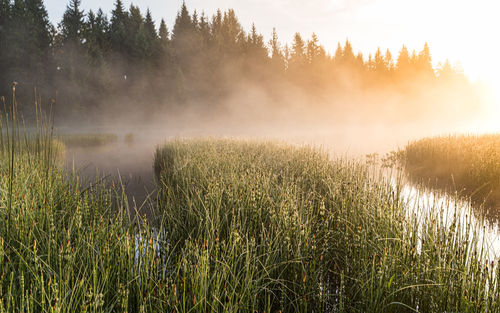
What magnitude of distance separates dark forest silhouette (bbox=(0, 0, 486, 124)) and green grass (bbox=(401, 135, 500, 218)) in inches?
1604

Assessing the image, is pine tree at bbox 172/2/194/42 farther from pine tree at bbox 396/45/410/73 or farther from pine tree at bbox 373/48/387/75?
pine tree at bbox 396/45/410/73

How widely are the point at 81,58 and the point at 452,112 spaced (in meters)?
69.7

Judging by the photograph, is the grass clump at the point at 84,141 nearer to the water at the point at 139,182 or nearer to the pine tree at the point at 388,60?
the water at the point at 139,182

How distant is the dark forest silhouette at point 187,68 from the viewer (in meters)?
37.3

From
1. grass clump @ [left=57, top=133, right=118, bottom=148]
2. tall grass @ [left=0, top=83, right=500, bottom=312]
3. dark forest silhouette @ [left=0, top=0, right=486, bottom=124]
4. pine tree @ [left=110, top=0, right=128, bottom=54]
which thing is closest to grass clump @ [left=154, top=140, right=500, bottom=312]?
tall grass @ [left=0, top=83, right=500, bottom=312]

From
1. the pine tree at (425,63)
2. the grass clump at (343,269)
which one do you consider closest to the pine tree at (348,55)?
the pine tree at (425,63)

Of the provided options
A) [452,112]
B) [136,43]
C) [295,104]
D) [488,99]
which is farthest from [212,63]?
[488,99]

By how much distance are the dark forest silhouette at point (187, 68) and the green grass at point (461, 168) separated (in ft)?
134

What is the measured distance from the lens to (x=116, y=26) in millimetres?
45125

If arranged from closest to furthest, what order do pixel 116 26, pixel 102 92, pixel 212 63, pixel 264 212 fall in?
pixel 264 212, pixel 102 92, pixel 116 26, pixel 212 63

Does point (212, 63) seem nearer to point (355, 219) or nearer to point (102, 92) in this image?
point (102, 92)

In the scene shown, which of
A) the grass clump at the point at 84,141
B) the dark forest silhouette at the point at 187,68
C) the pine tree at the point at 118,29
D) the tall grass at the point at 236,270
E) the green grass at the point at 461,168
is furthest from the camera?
the pine tree at the point at 118,29

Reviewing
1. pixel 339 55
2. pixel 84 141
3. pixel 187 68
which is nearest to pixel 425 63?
pixel 339 55

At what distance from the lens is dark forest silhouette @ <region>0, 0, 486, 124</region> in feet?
122
